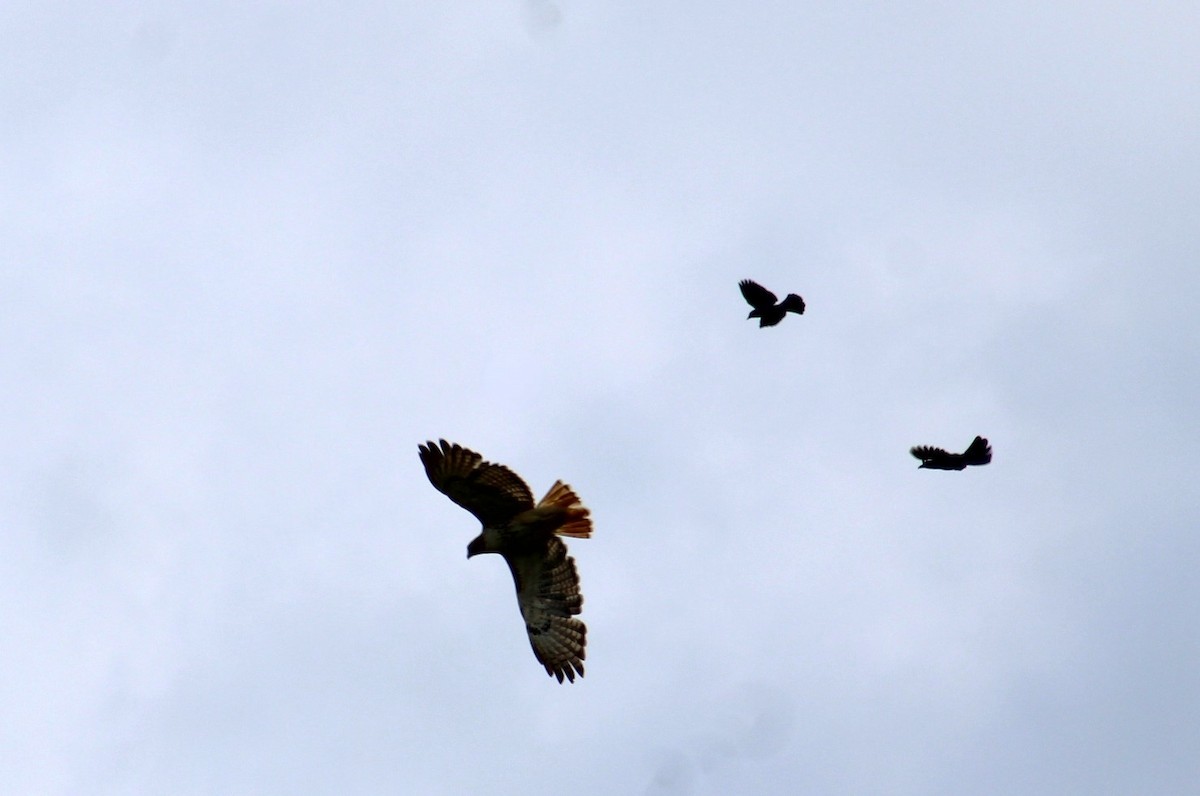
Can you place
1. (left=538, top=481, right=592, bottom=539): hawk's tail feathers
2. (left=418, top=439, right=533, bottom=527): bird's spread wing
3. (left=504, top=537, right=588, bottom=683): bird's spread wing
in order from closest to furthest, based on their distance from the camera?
(left=418, top=439, right=533, bottom=527): bird's spread wing → (left=538, top=481, right=592, bottom=539): hawk's tail feathers → (left=504, top=537, right=588, bottom=683): bird's spread wing

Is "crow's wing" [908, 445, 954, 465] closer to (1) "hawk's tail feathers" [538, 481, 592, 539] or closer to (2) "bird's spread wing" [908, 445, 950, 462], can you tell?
(2) "bird's spread wing" [908, 445, 950, 462]

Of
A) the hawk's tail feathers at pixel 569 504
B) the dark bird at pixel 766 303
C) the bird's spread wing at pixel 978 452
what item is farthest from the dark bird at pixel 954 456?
the hawk's tail feathers at pixel 569 504

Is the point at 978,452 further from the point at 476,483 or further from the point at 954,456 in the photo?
the point at 476,483

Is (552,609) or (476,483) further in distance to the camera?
(552,609)

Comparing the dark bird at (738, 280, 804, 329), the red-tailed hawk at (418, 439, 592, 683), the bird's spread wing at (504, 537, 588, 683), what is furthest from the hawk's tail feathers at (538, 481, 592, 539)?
the dark bird at (738, 280, 804, 329)

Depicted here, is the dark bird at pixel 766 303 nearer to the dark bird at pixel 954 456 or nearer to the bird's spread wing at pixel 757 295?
the bird's spread wing at pixel 757 295

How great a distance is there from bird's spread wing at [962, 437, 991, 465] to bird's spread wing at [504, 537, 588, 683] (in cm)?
509

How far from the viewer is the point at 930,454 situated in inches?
747

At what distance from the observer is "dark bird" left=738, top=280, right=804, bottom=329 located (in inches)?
752

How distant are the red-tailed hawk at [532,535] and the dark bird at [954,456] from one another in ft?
13.5

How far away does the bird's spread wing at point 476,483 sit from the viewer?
60.1ft

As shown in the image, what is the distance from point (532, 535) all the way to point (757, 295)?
13.2 ft

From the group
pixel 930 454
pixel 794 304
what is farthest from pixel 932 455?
pixel 794 304

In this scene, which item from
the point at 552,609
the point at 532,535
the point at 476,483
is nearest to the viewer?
the point at 476,483
